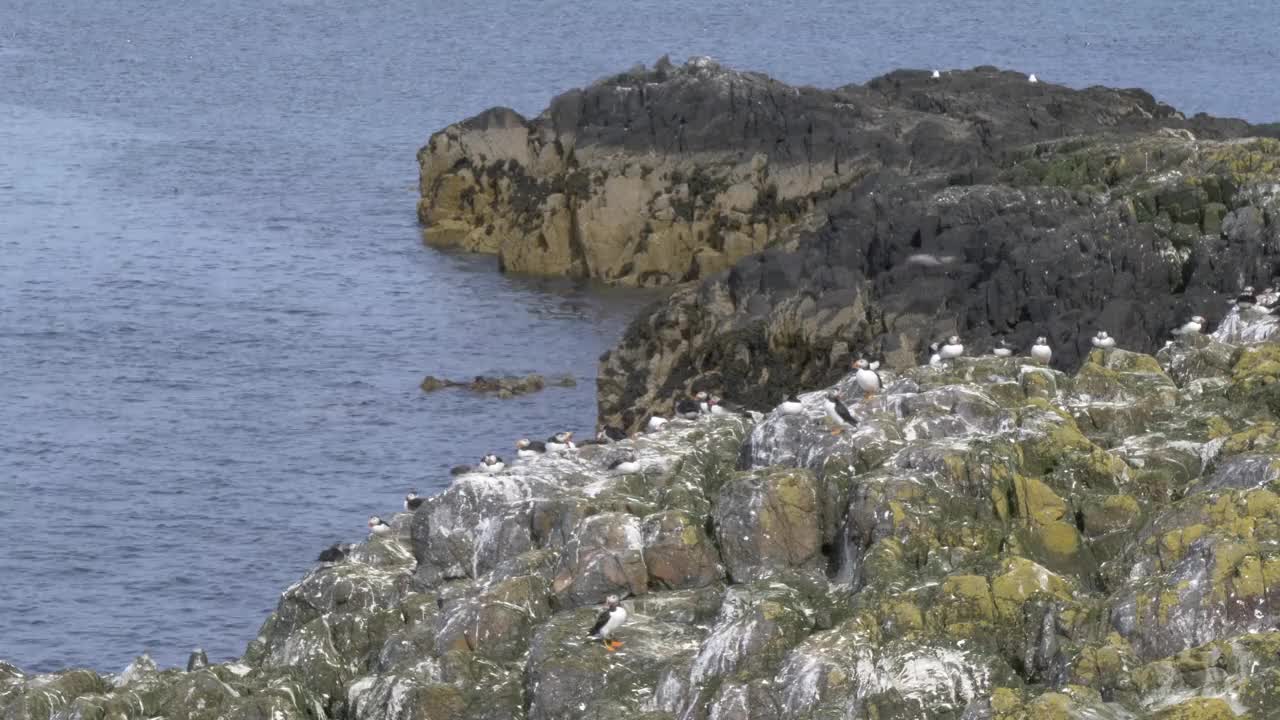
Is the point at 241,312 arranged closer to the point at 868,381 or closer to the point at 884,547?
the point at 868,381

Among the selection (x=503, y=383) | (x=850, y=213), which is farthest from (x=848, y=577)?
(x=503, y=383)

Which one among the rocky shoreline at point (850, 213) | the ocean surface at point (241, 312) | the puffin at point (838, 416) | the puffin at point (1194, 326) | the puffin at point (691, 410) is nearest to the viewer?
the puffin at point (838, 416)

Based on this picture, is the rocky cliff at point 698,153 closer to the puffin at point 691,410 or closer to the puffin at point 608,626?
the puffin at point 691,410

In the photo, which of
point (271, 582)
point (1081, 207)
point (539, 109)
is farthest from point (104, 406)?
point (539, 109)

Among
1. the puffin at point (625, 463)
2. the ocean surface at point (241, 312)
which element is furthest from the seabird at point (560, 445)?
the ocean surface at point (241, 312)

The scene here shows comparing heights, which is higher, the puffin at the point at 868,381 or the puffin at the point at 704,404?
the puffin at the point at 868,381

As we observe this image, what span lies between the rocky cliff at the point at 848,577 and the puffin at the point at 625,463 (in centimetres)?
42

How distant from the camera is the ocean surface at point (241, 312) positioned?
6981cm

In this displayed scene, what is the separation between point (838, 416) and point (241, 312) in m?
60.1

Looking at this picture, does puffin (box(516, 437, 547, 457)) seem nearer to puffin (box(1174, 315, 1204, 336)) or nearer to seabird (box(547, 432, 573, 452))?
seabird (box(547, 432, 573, 452))

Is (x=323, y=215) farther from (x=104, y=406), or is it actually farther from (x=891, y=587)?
(x=891, y=587)

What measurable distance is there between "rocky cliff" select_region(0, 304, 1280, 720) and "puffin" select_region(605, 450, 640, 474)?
42 cm

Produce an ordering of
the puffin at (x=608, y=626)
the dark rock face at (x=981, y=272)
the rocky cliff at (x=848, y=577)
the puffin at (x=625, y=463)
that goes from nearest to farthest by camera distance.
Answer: the rocky cliff at (x=848, y=577) → the puffin at (x=608, y=626) → the puffin at (x=625, y=463) → the dark rock face at (x=981, y=272)

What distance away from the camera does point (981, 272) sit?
243ft
